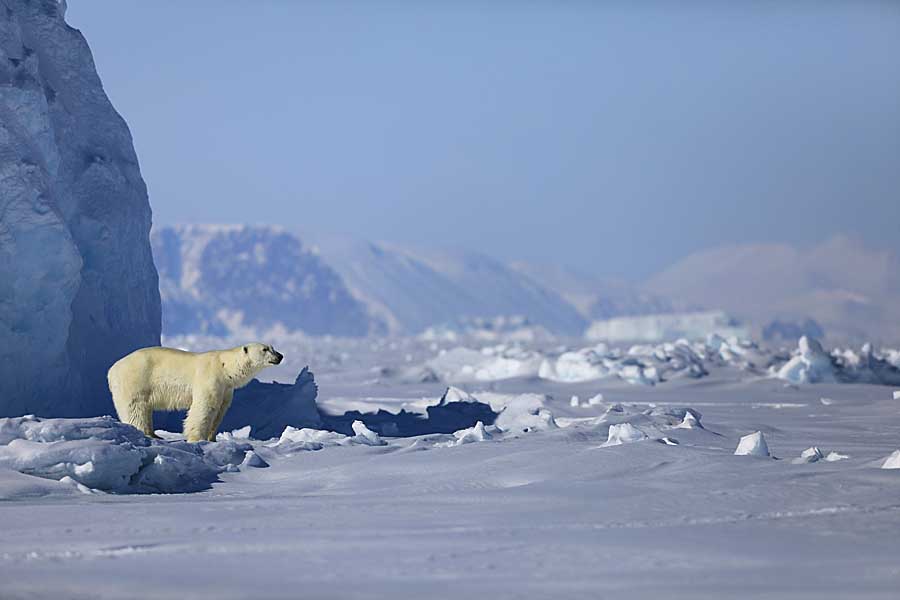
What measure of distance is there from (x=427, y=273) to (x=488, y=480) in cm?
13157

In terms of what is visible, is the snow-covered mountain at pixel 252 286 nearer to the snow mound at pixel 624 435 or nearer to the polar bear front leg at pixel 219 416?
the polar bear front leg at pixel 219 416

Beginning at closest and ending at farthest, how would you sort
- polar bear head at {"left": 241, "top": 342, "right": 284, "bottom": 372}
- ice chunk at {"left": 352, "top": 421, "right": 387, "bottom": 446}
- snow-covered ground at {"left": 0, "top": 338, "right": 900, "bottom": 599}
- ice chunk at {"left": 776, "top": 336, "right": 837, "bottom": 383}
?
snow-covered ground at {"left": 0, "top": 338, "right": 900, "bottom": 599} < ice chunk at {"left": 352, "top": 421, "right": 387, "bottom": 446} < polar bear head at {"left": 241, "top": 342, "right": 284, "bottom": 372} < ice chunk at {"left": 776, "top": 336, "right": 837, "bottom": 383}

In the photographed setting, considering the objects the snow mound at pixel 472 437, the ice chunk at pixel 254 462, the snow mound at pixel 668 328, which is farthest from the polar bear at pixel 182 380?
the snow mound at pixel 668 328

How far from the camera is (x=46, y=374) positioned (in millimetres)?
12609

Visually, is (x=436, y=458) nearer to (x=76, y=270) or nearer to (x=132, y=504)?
(x=132, y=504)

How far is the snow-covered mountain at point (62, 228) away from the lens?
1211 centimetres

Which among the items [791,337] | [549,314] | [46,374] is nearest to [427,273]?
[549,314]

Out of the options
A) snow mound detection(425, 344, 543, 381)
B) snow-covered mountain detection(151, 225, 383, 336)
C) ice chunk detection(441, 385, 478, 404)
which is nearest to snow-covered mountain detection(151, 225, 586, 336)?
snow-covered mountain detection(151, 225, 383, 336)

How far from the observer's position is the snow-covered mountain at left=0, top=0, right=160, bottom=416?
12.1 metres

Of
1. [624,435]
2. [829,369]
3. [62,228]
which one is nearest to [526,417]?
[624,435]

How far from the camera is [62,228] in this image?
40.3 ft

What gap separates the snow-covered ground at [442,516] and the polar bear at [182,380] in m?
0.49

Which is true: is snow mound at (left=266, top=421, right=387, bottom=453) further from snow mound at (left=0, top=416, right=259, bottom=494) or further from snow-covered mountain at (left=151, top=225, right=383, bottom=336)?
snow-covered mountain at (left=151, top=225, right=383, bottom=336)

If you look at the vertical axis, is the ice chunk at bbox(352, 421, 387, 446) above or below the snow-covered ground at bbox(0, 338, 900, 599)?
above
